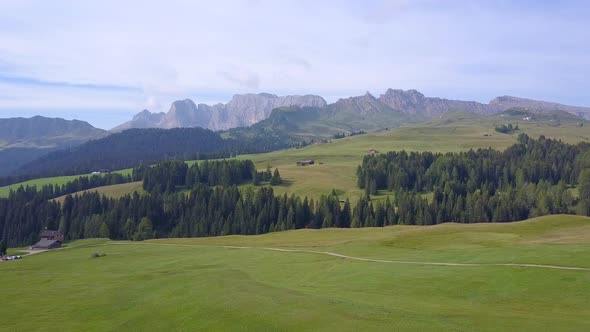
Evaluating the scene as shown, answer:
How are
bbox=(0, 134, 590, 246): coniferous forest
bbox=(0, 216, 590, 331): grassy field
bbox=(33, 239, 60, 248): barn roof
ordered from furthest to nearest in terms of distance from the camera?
bbox=(0, 134, 590, 246): coniferous forest
bbox=(33, 239, 60, 248): barn roof
bbox=(0, 216, 590, 331): grassy field

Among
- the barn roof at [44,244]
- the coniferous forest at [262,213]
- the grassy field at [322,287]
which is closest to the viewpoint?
the grassy field at [322,287]

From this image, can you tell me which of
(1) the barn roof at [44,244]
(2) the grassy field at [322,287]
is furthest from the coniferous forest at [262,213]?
(2) the grassy field at [322,287]

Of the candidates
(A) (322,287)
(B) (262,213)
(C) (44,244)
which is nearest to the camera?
(A) (322,287)

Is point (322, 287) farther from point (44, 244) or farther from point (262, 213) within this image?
point (262, 213)

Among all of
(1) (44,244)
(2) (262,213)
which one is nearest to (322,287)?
(1) (44,244)

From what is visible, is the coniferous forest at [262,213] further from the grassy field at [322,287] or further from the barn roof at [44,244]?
the grassy field at [322,287]

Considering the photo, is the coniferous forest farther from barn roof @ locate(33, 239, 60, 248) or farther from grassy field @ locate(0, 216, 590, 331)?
grassy field @ locate(0, 216, 590, 331)

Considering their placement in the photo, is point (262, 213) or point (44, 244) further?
point (262, 213)

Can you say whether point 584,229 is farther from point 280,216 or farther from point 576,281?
point 280,216

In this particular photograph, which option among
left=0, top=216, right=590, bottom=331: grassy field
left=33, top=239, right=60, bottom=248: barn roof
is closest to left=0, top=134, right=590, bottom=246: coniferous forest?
left=33, top=239, right=60, bottom=248: barn roof

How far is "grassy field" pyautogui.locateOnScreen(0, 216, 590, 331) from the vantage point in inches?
1647

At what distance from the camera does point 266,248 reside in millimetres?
95375

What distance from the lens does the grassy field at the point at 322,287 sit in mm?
41844

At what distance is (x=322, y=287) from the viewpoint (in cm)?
5825
